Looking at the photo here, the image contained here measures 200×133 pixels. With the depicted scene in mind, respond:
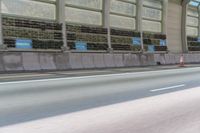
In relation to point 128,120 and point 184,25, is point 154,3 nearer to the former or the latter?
point 184,25

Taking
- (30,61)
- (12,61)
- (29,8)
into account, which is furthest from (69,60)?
(12,61)

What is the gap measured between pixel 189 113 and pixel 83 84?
5.91 m

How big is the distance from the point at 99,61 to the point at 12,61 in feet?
26.0

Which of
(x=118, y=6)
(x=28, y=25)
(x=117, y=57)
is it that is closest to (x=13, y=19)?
(x=28, y=25)

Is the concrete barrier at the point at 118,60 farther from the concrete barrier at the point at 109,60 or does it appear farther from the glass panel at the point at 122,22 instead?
the glass panel at the point at 122,22

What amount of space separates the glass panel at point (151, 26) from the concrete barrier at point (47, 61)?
1449 cm

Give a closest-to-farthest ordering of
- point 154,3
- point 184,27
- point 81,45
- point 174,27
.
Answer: point 81,45 → point 154,3 → point 174,27 → point 184,27

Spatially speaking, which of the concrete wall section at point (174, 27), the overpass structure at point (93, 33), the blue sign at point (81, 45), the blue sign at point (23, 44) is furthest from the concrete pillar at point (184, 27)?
the blue sign at point (23, 44)

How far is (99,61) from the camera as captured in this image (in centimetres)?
2861

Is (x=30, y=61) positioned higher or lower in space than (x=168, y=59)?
higher

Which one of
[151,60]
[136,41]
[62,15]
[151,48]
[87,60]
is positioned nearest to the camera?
[87,60]

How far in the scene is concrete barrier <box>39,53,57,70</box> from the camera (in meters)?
23.6

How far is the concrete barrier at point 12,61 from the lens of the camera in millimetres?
21391

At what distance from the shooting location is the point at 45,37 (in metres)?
26.7
